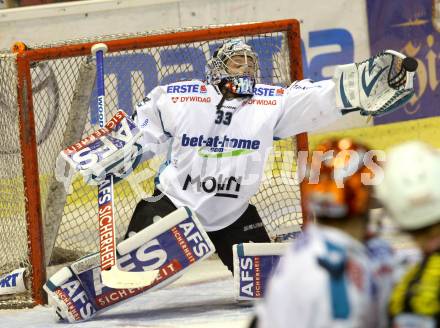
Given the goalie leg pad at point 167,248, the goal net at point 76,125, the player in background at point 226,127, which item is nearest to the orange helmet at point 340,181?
the goalie leg pad at point 167,248

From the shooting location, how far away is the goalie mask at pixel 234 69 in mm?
5301

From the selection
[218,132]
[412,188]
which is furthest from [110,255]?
[412,188]

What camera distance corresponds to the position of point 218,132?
529 centimetres

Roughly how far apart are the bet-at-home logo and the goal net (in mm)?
548

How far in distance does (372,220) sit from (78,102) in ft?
13.0

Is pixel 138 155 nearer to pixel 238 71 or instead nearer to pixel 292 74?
pixel 238 71

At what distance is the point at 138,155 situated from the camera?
208 inches

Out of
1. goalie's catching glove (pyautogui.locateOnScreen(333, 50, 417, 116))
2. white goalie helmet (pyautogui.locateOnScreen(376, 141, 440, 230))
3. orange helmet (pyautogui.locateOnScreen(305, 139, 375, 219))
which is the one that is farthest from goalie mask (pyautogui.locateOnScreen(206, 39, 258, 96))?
white goalie helmet (pyautogui.locateOnScreen(376, 141, 440, 230))

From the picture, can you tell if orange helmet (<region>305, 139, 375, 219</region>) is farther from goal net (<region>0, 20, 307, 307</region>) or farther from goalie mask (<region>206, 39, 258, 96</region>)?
goal net (<region>0, 20, 307, 307</region>)

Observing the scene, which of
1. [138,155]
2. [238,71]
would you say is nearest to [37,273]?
[138,155]

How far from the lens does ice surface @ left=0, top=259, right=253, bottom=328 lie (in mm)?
4902

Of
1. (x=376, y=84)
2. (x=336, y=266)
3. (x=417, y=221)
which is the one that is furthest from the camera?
(x=376, y=84)

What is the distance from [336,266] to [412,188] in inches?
8.6

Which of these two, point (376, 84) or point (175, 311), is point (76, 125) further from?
point (376, 84)
